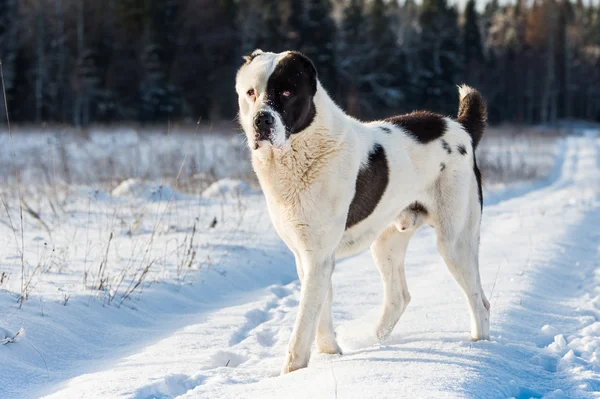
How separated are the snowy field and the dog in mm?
310

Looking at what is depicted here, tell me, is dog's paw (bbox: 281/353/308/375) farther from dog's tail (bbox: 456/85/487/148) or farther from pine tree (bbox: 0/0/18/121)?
pine tree (bbox: 0/0/18/121)

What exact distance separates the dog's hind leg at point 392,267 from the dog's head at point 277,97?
122 cm

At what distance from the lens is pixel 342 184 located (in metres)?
3.55

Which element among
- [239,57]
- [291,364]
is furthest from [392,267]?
[239,57]

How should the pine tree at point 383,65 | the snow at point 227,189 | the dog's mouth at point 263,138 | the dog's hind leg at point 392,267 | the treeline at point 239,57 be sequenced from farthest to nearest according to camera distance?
the pine tree at point 383,65 < the treeline at point 239,57 < the snow at point 227,189 < the dog's hind leg at point 392,267 < the dog's mouth at point 263,138

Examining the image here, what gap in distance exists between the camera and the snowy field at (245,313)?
321cm

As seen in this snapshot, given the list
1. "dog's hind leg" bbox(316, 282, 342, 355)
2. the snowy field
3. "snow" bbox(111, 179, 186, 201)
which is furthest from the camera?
"snow" bbox(111, 179, 186, 201)

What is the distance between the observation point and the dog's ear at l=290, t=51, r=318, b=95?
11.4 feet

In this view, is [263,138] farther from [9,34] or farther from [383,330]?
[9,34]

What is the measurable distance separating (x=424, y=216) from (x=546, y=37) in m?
56.8

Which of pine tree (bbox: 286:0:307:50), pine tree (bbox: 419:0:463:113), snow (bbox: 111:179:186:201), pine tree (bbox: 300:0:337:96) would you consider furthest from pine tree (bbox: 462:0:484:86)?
snow (bbox: 111:179:186:201)

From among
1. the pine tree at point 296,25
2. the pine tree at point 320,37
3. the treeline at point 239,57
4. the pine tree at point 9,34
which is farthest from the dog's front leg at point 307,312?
the pine tree at point 296,25

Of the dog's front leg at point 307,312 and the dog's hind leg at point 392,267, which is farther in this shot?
the dog's hind leg at point 392,267

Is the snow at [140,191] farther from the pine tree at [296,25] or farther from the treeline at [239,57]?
the pine tree at [296,25]
